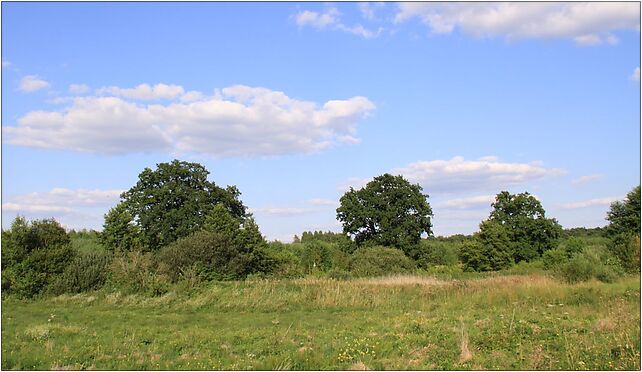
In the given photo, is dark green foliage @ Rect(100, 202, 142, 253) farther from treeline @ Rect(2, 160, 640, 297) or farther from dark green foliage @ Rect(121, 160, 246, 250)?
dark green foliage @ Rect(121, 160, 246, 250)

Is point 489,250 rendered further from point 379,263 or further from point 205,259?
point 205,259

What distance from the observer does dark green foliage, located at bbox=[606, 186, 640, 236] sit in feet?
123

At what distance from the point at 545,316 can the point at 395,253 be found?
78.0ft

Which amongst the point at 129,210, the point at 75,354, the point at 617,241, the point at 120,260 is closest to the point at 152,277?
the point at 120,260

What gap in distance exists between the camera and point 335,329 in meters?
13.4

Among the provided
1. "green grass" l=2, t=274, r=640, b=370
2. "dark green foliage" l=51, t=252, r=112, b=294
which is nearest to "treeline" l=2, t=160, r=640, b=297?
"dark green foliage" l=51, t=252, r=112, b=294

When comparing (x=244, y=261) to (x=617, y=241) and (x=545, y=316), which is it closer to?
(x=545, y=316)

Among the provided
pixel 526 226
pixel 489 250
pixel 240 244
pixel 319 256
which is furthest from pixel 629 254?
pixel 319 256

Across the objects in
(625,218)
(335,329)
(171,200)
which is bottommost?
(335,329)

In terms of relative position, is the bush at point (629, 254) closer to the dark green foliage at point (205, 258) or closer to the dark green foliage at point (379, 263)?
the dark green foliage at point (379, 263)

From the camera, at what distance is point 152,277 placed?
22922 millimetres

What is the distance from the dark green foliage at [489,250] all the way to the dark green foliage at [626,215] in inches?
374

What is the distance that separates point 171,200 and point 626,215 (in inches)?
1454

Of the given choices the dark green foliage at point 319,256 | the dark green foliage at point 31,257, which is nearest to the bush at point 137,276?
the dark green foliage at point 31,257
